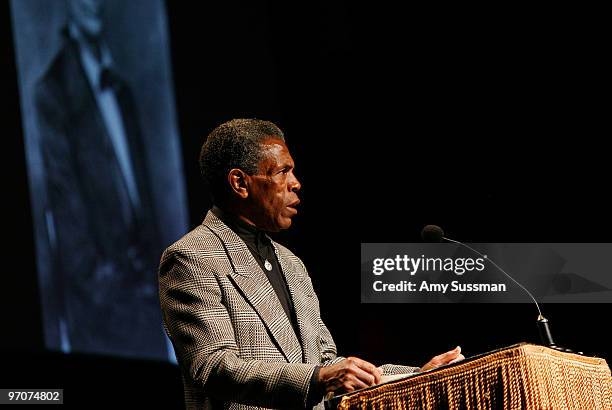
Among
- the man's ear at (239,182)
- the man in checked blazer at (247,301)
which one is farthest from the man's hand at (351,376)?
the man's ear at (239,182)

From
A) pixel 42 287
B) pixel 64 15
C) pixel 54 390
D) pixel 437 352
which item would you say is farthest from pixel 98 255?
pixel 437 352

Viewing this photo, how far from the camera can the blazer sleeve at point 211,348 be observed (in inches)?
79.8

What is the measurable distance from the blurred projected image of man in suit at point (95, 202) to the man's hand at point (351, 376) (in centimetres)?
235

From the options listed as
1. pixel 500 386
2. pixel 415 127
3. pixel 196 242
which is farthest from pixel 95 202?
pixel 500 386

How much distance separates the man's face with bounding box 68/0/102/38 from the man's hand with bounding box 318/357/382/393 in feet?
9.07

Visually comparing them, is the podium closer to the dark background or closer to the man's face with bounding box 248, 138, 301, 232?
the man's face with bounding box 248, 138, 301, 232

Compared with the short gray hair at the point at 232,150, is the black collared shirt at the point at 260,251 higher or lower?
lower

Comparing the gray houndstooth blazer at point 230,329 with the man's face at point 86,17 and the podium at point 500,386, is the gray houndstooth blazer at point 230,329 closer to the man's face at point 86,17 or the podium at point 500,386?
the podium at point 500,386

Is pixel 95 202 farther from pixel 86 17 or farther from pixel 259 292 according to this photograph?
pixel 259 292

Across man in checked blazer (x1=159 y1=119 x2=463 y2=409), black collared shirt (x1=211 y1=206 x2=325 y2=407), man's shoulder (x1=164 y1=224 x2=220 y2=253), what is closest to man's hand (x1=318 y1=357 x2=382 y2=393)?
man in checked blazer (x1=159 y1=119 x2=463 y2=409)

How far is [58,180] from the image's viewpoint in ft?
13.6

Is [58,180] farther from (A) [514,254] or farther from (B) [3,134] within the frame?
(A) [514,254]

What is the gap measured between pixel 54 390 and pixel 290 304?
2179 millimetres

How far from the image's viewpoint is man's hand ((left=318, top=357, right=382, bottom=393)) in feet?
6.27
